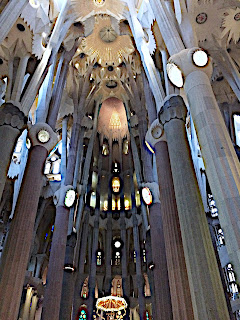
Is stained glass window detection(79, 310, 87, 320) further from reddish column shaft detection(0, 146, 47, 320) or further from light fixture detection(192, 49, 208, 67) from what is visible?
light fixture detection(192, 49, 208, 67)

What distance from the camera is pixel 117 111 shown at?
2794 cm

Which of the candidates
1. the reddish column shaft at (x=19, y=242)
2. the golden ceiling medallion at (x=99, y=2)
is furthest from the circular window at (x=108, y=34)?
the reddish column shaft at (x=19, y=242)

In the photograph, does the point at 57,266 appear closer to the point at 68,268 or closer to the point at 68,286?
the point at 68,268

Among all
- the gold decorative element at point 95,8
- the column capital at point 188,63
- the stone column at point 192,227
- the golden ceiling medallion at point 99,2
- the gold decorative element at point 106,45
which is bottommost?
the stone column at point 192,227

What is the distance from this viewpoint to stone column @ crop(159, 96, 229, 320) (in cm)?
588

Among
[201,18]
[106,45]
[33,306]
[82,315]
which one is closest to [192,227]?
[201,18]

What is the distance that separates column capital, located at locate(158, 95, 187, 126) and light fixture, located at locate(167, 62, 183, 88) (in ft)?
2.19

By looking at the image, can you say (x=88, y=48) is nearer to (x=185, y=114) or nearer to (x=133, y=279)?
(x=185, y=114)

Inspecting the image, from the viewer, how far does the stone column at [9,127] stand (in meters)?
→ 9.28

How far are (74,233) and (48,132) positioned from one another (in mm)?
7248

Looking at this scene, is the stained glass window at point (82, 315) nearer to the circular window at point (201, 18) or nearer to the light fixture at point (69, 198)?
the light fixture at point (69, 198)

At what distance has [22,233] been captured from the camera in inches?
364

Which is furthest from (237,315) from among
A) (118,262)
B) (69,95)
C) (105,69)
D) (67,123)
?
(105,69)

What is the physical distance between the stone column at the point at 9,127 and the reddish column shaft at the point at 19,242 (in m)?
1.40
